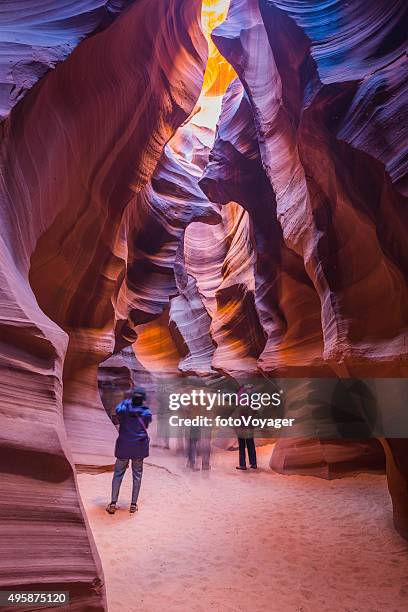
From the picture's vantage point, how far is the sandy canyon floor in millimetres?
3791

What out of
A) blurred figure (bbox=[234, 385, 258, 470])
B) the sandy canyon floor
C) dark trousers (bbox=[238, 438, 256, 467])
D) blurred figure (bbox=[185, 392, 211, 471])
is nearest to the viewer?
the sandy canyon floor

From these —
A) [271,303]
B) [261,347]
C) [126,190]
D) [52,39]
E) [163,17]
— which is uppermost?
[163,17]

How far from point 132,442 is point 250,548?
185 centimetres

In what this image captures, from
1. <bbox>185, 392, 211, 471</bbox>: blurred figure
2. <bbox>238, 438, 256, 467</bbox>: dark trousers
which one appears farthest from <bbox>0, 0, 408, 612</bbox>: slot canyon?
<bbox>238, 438, 256, 467</bbox>: dark trousers

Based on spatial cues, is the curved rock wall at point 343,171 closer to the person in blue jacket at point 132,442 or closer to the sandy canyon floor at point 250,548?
the sandy canyon floor at point 250,548

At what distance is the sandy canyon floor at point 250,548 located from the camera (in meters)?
3.79

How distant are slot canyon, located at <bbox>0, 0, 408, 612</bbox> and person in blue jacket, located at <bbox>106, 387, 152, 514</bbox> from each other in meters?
0.40

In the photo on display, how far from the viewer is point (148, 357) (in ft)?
63.7

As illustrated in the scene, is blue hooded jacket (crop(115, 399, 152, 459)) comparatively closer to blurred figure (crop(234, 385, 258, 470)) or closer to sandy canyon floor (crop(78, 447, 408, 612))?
sandy canyon floor (crop(78, 447, 408, 612))

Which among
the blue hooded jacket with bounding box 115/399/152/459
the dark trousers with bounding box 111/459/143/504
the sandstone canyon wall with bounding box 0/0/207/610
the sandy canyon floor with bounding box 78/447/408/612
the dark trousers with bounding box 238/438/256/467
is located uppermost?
the sandstone canyon wall with bounding box 0/0/207/610

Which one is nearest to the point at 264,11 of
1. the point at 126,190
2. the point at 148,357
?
the point at 126,190

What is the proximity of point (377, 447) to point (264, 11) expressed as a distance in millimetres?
7873

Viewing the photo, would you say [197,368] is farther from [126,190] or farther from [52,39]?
[52,39]

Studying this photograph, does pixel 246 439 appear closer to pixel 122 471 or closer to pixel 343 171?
pixel 122 471
